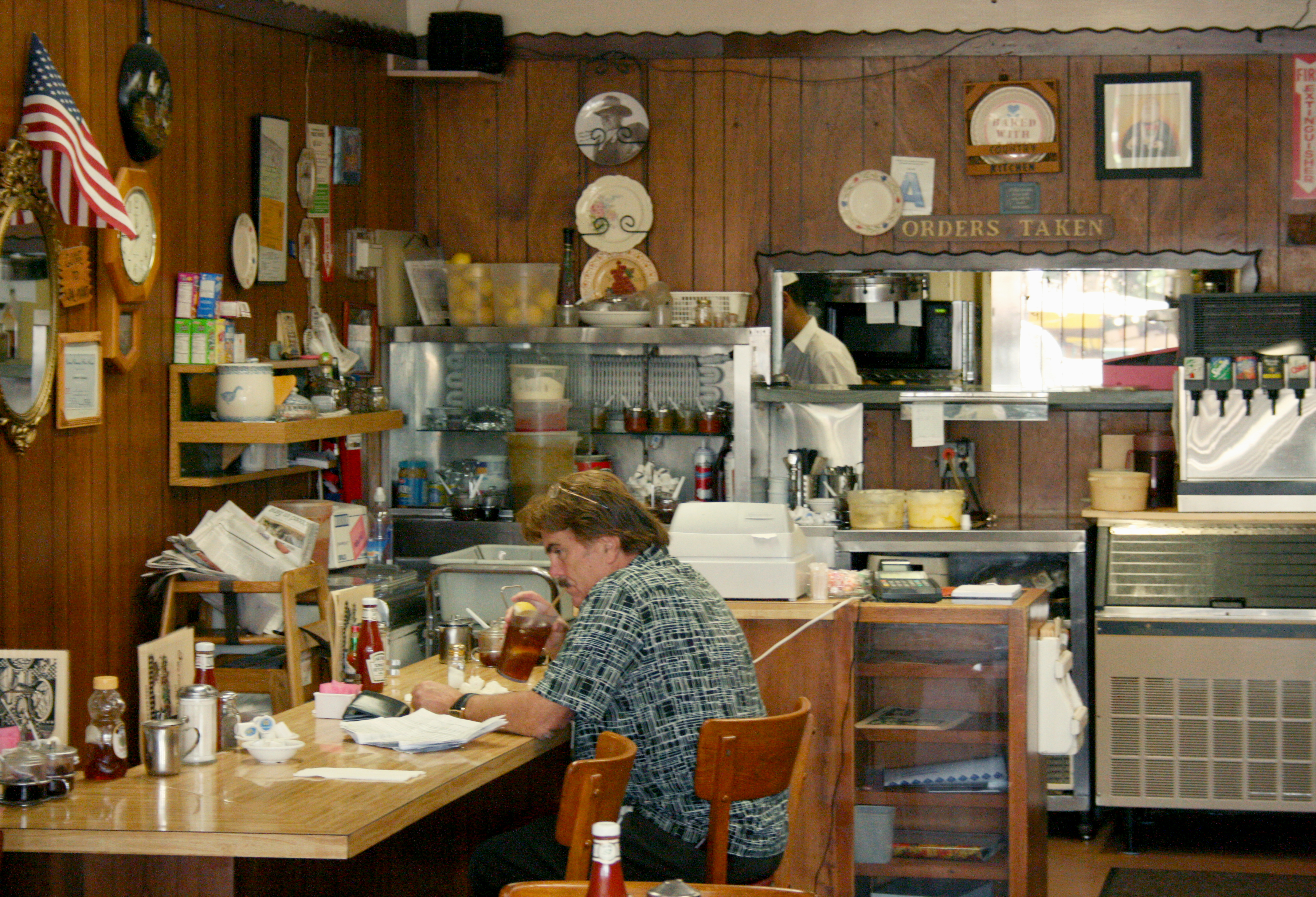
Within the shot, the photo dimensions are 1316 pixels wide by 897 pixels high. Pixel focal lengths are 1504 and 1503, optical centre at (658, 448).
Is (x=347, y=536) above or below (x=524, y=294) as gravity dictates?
below

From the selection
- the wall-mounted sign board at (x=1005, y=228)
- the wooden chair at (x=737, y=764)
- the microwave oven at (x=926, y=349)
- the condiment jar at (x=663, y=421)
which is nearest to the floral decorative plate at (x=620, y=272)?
the condiment jar at (x=663, y=421)

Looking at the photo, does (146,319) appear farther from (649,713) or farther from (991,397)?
(991,397)

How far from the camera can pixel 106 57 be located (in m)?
4.11

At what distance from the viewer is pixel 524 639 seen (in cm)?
359

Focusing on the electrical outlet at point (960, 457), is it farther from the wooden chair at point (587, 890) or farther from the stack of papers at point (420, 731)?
the wooden chair at point (587, 890)

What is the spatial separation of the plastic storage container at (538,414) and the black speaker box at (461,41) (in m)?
1.38

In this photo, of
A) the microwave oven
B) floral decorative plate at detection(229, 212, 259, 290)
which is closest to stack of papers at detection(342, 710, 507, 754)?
floral decorative plate at detection(229, 212, 259, 290)

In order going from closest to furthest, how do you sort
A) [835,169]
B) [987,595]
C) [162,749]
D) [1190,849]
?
[162,749] < [987,595] < [1190,849] < [835,169]

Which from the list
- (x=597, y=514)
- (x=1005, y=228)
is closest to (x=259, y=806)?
(x=597, y=514)

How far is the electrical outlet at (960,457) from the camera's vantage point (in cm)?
597

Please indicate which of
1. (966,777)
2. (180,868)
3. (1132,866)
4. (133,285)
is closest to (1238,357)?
(1132,866)

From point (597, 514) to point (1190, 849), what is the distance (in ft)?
10.5

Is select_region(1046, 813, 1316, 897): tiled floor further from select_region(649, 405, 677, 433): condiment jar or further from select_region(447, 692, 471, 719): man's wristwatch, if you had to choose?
select_region(447, 692, 471, 719): man's wristwatch

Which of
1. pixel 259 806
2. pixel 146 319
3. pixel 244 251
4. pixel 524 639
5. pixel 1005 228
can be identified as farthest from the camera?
pixel 1005 228
